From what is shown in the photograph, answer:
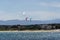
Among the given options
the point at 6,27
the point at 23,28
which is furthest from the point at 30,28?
the point at 6,27

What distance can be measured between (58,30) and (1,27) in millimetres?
38465

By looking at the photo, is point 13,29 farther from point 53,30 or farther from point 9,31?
point 53,30

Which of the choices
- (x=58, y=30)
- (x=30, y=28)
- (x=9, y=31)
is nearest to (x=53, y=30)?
(x=58, y=30)

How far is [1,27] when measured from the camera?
176375mm

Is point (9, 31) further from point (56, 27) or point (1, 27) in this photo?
point (56, 27)

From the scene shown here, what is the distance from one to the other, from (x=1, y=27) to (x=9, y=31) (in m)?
8.92

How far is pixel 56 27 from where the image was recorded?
16550 cm

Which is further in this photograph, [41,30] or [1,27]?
[1,27]

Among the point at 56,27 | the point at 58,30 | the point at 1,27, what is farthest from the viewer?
the point at 1,27

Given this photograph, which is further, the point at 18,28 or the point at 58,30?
the point at 18,28

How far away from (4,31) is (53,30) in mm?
31591

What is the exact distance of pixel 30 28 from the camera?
166875 mm

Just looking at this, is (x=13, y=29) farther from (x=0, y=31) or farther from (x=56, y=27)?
(x=56, y=27)

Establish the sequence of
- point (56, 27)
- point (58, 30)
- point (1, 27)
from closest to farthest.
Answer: point (58, 30), point (56, 27), point (1, 27)
